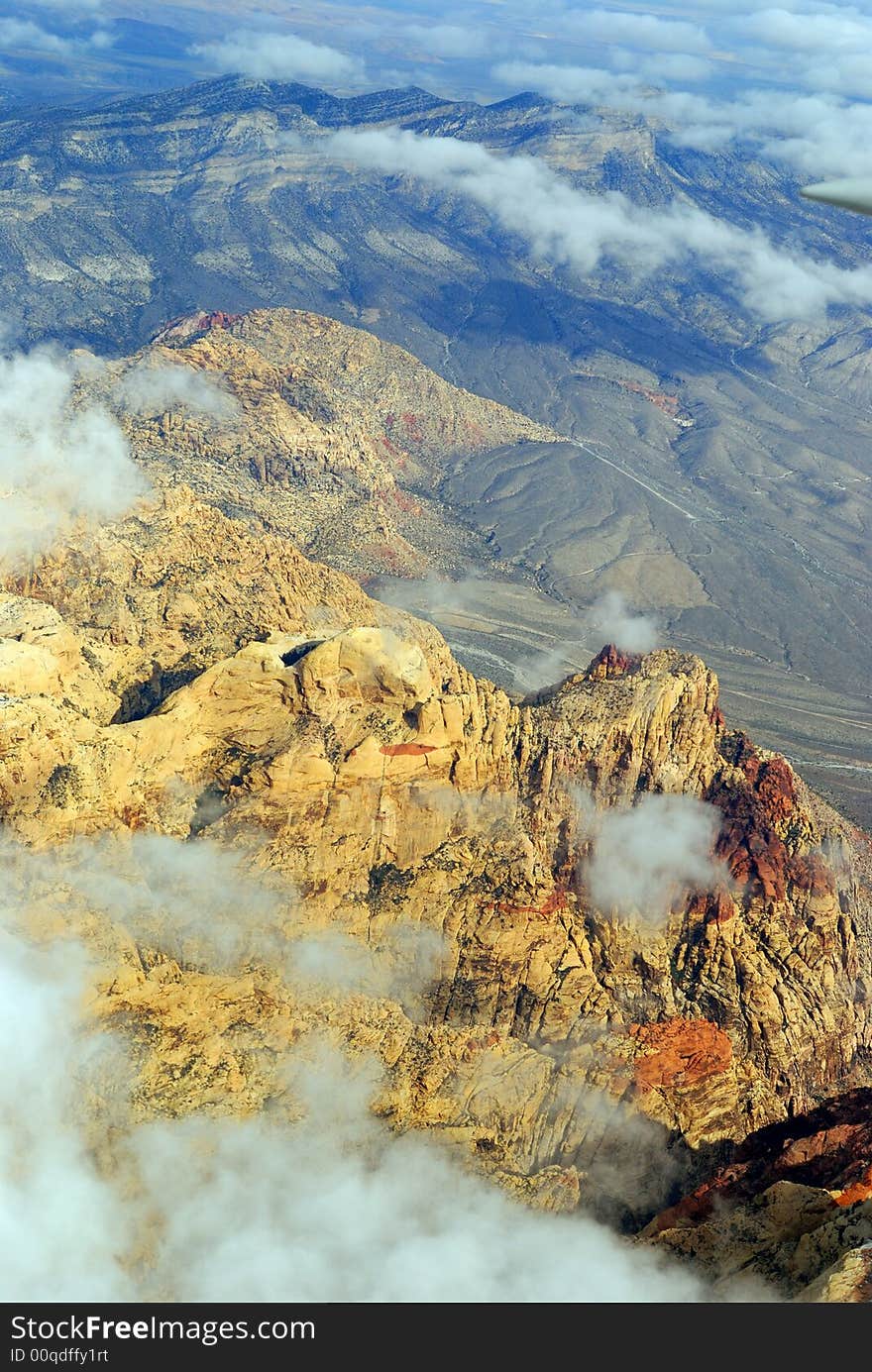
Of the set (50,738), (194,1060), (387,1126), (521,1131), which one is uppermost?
(50,738)

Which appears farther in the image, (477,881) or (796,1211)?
(477,881)

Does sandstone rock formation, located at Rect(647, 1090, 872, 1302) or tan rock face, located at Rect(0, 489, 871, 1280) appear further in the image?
tan rock face, located at Rect(0, 489, 871, 1280)

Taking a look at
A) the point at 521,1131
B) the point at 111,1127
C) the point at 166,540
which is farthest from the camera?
the point at 166,540

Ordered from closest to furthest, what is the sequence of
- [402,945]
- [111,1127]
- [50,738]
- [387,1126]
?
[111,1127] → [387,1126] → [50,738] → [402,945]

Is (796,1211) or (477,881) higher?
(796,1211)

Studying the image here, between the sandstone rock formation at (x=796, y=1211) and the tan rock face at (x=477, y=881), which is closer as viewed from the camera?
the sandstone rock formation at (x=796, y=1211)

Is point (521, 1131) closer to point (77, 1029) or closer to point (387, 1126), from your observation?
point (387, 1126)

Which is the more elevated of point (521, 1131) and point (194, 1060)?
point (194, 1060)

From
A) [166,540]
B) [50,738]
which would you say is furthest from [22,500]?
[50,738]
